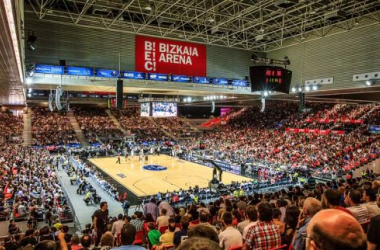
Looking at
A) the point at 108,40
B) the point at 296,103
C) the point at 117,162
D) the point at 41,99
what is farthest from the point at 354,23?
the point at 41,99

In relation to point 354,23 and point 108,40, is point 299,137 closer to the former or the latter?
point 354,23

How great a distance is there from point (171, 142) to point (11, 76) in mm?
27378

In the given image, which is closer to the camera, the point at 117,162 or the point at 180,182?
the point at 180,182

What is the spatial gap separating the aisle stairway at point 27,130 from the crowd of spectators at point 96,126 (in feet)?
21.9

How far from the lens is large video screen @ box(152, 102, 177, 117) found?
2848 cm

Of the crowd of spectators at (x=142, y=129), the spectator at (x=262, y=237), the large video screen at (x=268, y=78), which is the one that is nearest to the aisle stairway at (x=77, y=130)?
the crowd of spectators at (x=142, y=129)

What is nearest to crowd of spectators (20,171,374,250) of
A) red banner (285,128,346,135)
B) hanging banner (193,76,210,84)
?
hanging banner (193,76,210,84)

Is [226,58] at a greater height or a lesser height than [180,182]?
greater

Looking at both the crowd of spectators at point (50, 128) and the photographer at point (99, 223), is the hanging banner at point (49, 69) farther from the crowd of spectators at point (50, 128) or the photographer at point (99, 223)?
the crowd of spectators at point (50, 128)

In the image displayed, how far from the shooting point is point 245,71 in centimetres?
3044

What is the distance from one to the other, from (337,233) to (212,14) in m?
23.2

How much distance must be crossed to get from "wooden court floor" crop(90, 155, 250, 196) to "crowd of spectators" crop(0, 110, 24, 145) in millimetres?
12256

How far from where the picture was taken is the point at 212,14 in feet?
74.2

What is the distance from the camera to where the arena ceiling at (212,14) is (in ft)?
66.8
